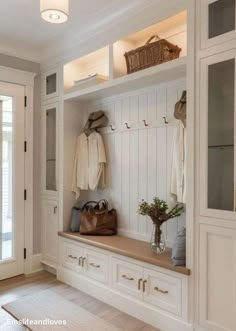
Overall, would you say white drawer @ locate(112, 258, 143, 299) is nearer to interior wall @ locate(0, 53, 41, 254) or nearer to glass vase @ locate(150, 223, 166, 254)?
glass vase @ locate(150, 223, 166, 254)

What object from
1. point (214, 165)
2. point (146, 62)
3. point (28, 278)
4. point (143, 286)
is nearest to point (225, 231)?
point (214, 165)

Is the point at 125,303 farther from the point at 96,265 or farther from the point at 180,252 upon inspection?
the point at 180,252

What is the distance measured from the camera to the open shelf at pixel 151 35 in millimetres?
2537

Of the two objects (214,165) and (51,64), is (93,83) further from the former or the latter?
(214,165)

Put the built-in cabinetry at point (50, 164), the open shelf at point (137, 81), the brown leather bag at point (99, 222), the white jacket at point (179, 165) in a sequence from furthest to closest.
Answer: the built-in cabinetry at point (50, 164) → the brown leather bag at point (99, 222) → the white jacket at point (179, 165) → the open shelf at point (137, 81)

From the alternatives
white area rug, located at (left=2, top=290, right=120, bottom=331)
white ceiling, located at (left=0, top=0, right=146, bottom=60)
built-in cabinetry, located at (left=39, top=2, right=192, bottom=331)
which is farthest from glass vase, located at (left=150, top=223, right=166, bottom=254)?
white ceiling, located at (left=0, top=0, right=146, bottom=60)

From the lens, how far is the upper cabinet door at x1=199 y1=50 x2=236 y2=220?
192 centimetres

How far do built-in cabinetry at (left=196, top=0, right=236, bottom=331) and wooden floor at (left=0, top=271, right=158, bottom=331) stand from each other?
2.13 ft

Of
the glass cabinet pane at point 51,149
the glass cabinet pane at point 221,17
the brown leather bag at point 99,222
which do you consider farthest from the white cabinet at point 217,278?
the glass cabinet pane at point 51,149

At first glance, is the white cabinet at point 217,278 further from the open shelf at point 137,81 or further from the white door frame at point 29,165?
the white door frame at point 29,165

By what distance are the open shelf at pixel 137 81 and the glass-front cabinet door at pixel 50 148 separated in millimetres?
382

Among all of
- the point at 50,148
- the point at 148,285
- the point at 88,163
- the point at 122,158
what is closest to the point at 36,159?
the point at 50,148

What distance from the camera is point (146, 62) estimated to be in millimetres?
2461

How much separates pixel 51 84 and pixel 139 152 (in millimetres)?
1428
